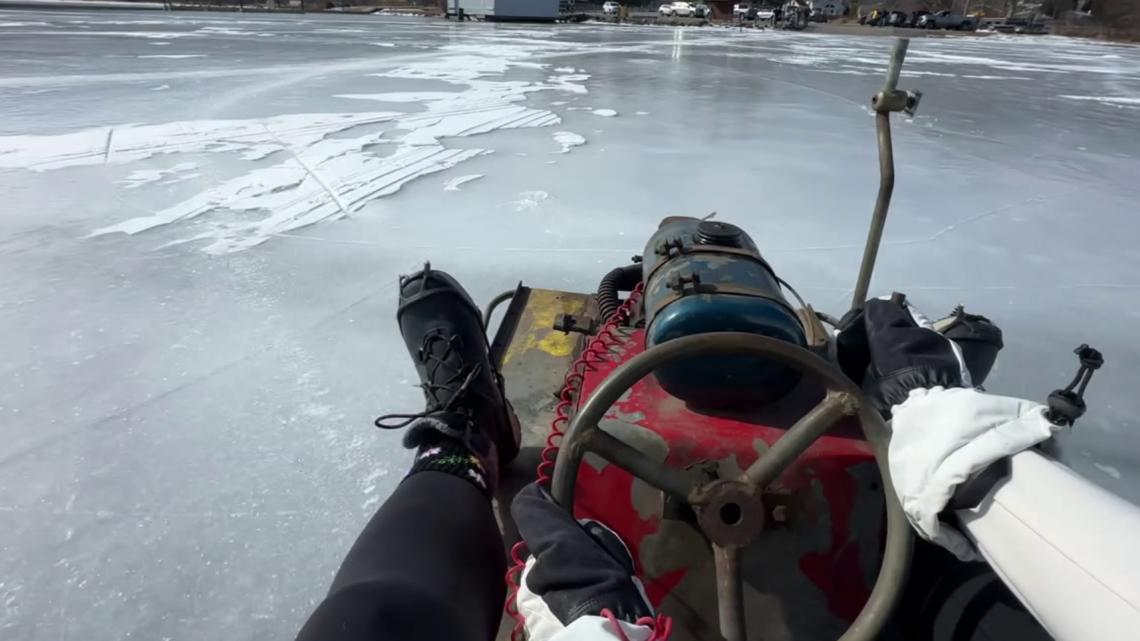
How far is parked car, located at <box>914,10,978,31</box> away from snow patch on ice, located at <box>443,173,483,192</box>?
2959 centimetres

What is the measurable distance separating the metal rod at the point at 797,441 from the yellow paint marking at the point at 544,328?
1.06 meters

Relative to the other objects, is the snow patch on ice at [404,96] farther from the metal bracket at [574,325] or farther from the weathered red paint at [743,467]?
the weathered red paint at [743,467]

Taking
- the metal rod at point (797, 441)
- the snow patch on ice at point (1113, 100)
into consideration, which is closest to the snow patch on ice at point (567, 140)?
the metal rod at point (797, 441)

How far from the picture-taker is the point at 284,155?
405 centimetres

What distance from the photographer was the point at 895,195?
3680 millimetres

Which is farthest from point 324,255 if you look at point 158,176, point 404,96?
point 404,96

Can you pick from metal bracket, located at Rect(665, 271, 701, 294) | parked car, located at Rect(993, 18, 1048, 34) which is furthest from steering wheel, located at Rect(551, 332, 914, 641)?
parked car, located at Rect(993, 18, 1048, 34)

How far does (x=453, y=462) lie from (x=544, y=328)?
2.41 ft

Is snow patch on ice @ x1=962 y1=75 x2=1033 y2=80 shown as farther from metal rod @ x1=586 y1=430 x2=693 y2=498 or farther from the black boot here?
metal rod @ x1=586 y1=430 x2=693 y2=498

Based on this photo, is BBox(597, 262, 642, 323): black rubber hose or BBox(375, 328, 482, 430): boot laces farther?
BBox(597, 262, 642, 323): black rubber hose

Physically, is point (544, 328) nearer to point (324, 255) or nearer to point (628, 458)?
point (628, 458)

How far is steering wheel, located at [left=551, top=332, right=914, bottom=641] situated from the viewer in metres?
Result: 0.93

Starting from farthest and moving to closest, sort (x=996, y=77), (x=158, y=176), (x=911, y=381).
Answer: (x=996, y=77)
(x=158, y=176)
(x=911, y=381)

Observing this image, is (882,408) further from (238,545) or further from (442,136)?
(442,136)
